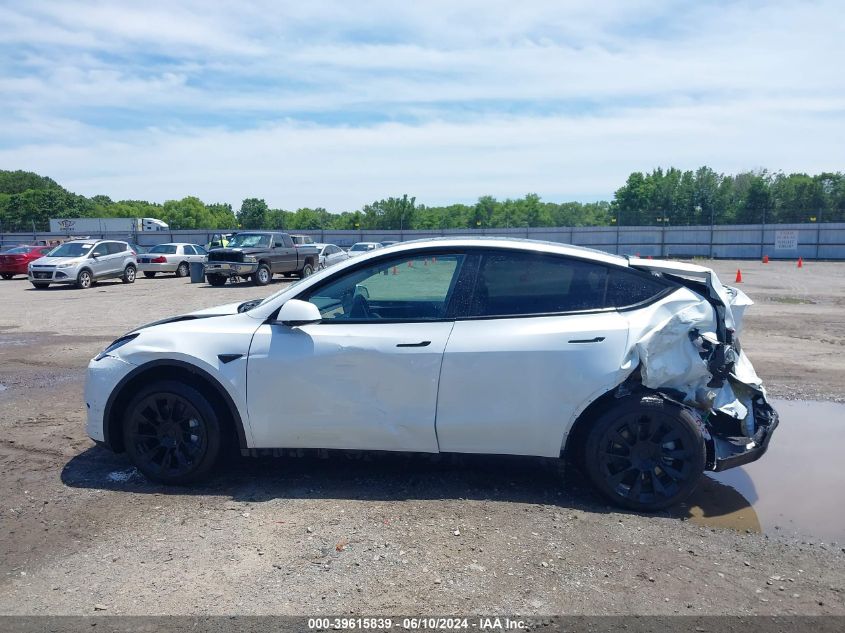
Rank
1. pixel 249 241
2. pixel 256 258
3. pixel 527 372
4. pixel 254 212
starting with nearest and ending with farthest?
pixel 527 372
pixel 256 258
pixel 249 241
pixel 254 212

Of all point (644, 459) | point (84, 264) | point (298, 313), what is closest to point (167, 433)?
point (298, 313)

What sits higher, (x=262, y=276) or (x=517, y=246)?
(x=517, y=246)

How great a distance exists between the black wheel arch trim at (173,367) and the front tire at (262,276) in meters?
20.5

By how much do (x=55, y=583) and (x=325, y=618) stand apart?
1505mm

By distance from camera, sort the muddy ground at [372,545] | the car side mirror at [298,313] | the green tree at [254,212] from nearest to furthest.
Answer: the muddy ground at [372,545] < the car side mirror at [298,313] < the green tree at [254,212]

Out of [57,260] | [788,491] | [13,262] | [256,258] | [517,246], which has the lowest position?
[788,491]

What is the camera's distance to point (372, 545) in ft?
13.1

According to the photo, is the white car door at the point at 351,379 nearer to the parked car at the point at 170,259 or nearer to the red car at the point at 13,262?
the parked car at the point at 170,259

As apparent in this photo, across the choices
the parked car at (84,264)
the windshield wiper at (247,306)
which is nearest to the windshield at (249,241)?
the parked car at (84,264)

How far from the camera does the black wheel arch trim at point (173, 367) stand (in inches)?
188

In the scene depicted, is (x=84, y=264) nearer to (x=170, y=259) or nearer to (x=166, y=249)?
(x=170, y=259)

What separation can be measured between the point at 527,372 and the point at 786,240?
163 feet

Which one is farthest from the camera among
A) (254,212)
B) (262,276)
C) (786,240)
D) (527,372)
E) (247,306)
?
(254,212)

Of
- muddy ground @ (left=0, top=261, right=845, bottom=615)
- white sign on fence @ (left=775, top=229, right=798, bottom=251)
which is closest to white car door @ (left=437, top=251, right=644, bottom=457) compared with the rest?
muddy ground @ (left=0, top=261, right=845, bottom=615)
